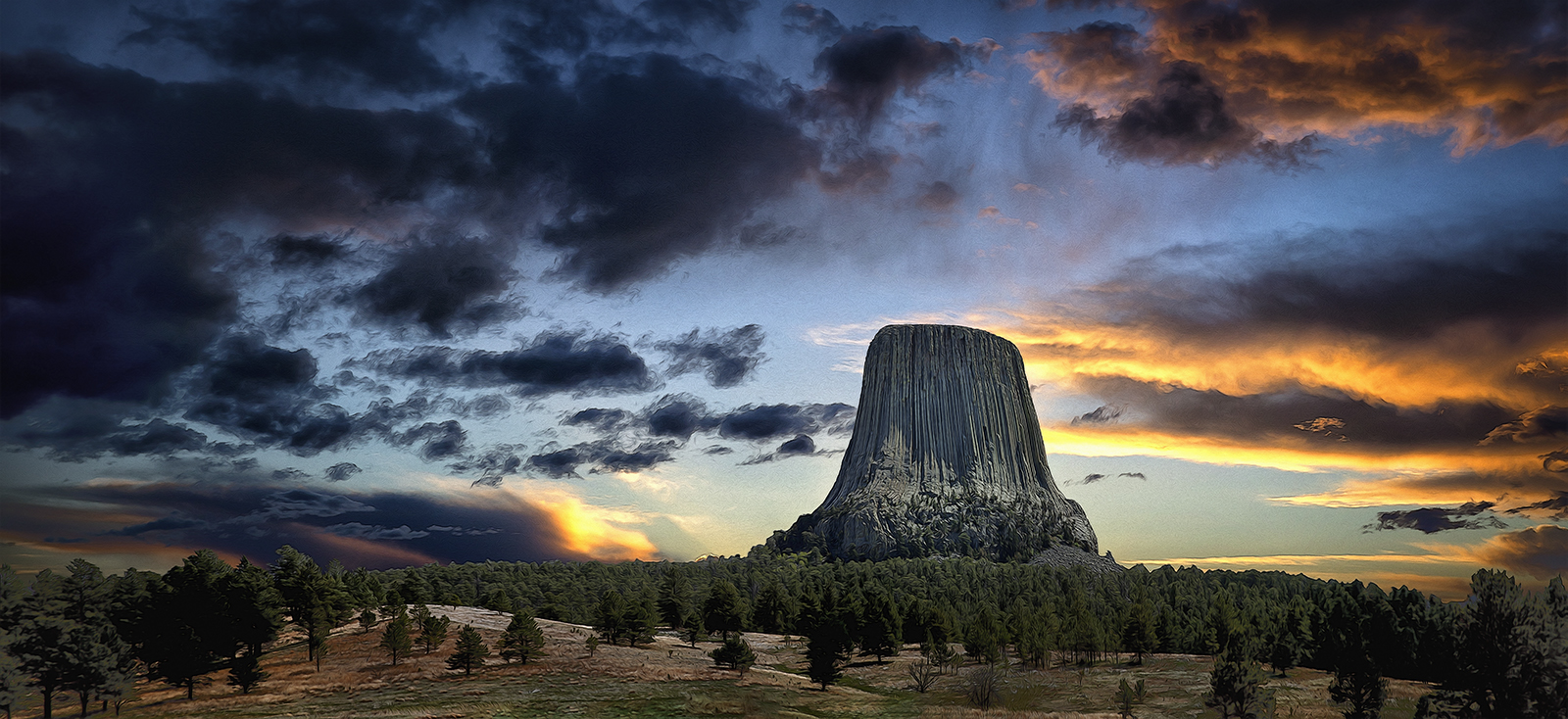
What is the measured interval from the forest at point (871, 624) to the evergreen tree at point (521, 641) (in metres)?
0.16

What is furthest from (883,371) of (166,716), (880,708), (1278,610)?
(166,716)

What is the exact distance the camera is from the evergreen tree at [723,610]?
312ft

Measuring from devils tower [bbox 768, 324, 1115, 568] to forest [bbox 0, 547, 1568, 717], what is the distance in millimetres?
20906

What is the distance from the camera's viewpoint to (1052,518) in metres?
165

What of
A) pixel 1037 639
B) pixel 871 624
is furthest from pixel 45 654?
pixel 1037 639

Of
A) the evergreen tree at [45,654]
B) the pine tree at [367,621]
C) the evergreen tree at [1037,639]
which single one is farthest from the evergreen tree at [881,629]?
the evergreen tree at [45,654]

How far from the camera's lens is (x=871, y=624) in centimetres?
8519

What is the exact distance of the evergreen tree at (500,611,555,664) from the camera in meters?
65.5

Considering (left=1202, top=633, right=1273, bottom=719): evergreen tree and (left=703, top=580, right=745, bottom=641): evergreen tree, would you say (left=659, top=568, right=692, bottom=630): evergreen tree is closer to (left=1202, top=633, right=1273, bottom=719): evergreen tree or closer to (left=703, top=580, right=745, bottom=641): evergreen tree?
(left=703, top=580, right=745, bottom=641): evergreen tree

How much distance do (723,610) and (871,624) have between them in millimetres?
17856

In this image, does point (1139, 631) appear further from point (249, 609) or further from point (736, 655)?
point (249, 609)

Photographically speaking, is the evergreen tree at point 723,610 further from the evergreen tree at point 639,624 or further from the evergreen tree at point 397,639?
the evergreen tree at point 397,639

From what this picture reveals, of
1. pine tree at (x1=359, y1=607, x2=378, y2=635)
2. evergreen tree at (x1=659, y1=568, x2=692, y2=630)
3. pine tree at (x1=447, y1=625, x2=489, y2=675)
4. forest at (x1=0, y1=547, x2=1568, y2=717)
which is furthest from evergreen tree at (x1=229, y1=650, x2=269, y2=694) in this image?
evergreen tree at (x1=659, y1=568, x2=692, y2=630)

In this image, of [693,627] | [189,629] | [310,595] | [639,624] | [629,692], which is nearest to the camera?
[629,692]
